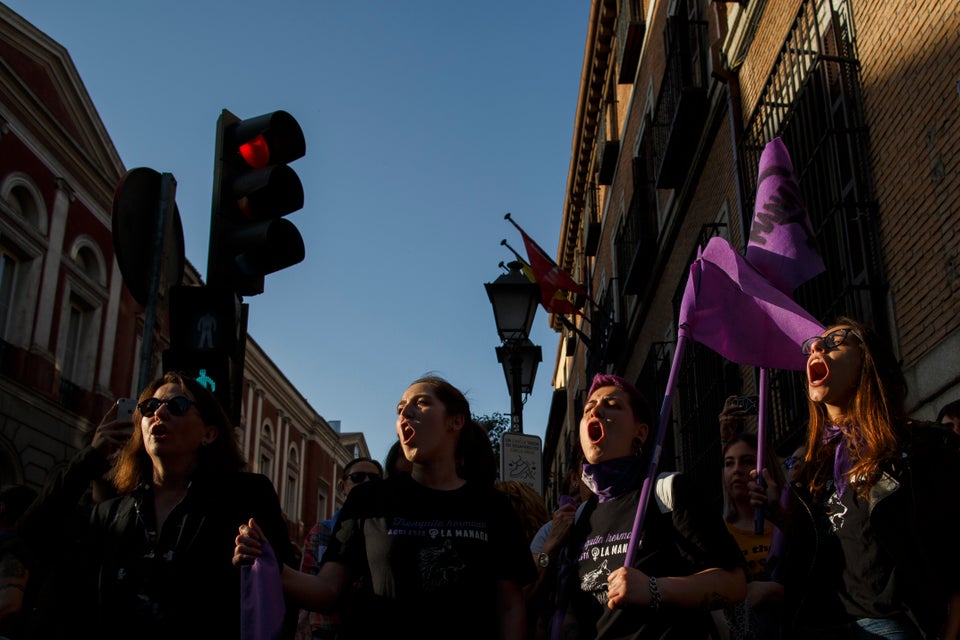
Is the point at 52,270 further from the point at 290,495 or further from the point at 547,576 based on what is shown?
the point at 290,495

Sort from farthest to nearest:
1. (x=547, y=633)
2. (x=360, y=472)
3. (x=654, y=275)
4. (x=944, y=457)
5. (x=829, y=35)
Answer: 1. (x=654, y=275)
2. (x=829, y=35)
3. (x=360, y=472)
4. (x=547, y=633)
5. (x=944, y=457)

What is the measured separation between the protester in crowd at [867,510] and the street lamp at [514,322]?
6.46 meters

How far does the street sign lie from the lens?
885cm

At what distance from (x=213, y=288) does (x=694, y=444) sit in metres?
8.71

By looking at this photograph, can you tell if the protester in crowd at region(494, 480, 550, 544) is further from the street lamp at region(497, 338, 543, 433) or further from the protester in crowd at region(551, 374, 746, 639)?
the street lamp at region(497, 338, 543, 433)

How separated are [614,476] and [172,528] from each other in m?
1.49

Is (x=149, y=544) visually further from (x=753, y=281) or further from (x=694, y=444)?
(x=694, y=444)

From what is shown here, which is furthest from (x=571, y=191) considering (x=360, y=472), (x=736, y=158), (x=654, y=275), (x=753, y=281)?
(x=753, y=281)

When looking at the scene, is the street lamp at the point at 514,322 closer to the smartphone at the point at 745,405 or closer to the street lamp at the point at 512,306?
the street lamp at the point at 512,306

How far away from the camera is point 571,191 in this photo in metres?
28.5

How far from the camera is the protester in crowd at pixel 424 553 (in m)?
3.21

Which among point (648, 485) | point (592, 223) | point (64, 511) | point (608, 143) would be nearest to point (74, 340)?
point (592, 223)

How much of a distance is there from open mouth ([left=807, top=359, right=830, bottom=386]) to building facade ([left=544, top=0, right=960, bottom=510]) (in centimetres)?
286

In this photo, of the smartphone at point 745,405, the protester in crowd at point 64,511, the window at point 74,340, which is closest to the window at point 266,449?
the window at point 74,340
